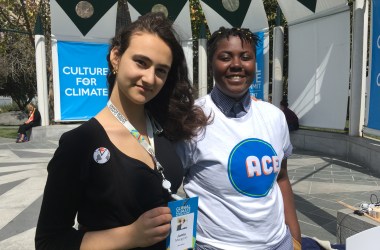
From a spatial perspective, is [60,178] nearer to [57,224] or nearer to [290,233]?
[57,224]

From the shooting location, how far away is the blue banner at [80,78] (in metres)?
10.6

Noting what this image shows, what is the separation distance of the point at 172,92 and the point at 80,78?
32.0 ft

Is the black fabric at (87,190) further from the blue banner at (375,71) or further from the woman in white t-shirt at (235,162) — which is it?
the blue banner at (375,71)

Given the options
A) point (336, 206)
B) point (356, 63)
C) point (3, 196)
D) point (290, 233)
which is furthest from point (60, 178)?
point (356, 63)

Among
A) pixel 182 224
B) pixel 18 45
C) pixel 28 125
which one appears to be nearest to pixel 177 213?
pixel 182 224

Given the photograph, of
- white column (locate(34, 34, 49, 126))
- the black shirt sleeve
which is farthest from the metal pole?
the black shirt sleeve

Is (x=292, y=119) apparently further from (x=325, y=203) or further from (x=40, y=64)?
(x=40, y=64)

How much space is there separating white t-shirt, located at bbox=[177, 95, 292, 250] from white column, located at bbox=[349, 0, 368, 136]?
6.89 metres

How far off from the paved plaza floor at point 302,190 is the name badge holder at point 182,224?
2.80 m

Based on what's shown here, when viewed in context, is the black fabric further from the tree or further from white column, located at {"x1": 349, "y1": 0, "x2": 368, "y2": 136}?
the tree

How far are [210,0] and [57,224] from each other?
10.5 meters

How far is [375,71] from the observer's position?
6.62m

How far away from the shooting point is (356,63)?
7602mm

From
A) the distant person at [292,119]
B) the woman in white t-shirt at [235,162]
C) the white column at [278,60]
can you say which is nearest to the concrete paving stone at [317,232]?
the woman in white t-shirt at [235,162]
